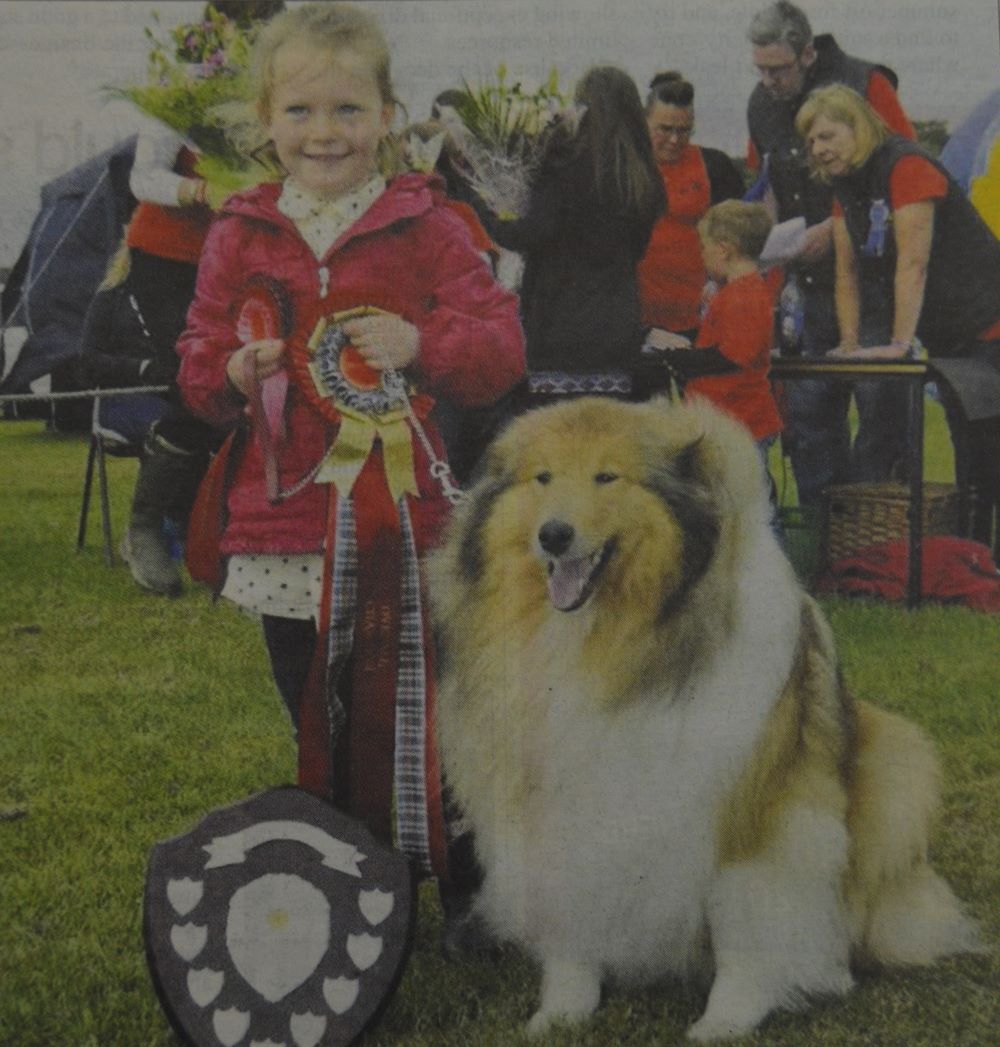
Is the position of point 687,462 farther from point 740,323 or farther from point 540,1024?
point 540,1024

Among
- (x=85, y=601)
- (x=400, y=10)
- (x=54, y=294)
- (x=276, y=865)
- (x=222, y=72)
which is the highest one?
(x=400, y=10)

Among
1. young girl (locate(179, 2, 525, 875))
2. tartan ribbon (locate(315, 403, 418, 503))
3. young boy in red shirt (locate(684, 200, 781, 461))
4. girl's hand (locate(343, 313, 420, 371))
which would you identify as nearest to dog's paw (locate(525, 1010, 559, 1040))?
young girl (locate(179, 2, 525, 875))

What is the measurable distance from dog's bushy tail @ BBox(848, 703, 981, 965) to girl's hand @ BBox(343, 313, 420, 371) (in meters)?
1.10

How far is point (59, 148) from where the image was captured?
2674 mm

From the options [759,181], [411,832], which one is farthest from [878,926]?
[759,181]

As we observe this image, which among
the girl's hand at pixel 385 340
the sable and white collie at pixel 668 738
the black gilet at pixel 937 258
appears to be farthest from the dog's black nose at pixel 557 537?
the black gilet at pixel 937 258

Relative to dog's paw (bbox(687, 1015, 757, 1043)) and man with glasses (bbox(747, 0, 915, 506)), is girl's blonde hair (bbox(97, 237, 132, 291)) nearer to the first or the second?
man with glasses (bbox(747, 0, 915, 506))

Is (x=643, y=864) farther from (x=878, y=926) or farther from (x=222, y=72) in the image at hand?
(x=222, y=72)

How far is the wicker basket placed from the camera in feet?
8.86

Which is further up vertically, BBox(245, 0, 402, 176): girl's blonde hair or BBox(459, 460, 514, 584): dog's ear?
BBox(245, 0, 402, 176): girl's blonde hair

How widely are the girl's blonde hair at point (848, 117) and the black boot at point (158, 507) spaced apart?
135 cm

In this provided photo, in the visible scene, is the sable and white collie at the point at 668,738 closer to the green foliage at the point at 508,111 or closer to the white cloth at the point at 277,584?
the white cloth at the point at 277,584

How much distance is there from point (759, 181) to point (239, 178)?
3.27 ft

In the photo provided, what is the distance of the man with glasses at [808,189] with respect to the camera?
8.57ft
